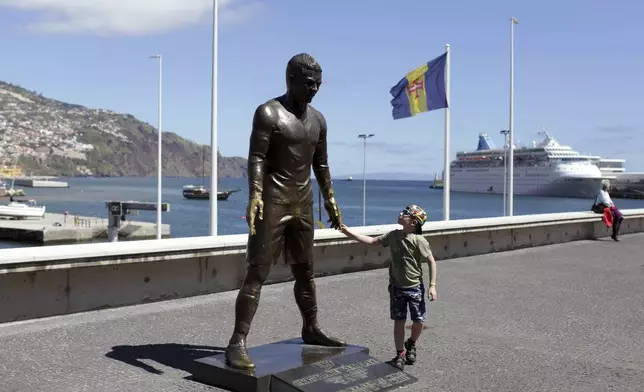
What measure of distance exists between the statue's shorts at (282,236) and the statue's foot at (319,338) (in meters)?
0.60

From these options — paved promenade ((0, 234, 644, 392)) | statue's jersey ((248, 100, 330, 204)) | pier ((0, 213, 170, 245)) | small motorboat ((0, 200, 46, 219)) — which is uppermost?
statue's jersey ((248, 100, 330, 204))

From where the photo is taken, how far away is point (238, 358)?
5.16 metres

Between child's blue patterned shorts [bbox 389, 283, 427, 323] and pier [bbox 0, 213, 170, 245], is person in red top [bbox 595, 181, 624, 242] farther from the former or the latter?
pier [bbox 0, 213, 170, 245]

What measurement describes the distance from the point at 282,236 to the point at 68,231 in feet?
164

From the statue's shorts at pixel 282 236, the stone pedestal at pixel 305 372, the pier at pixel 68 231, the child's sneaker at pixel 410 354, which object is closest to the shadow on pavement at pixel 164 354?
the stone pedestal at pixel 305 372

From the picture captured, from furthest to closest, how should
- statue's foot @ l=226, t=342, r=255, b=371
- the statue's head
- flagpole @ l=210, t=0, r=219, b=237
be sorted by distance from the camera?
flagpole @ l=210, t=0, r=219, b=237, the statue's head, statue's foot @ l=226, t=342, r=255, b=371

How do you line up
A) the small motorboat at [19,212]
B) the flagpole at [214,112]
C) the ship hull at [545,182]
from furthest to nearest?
the ship hull at [545,182] < the small motorboat at [19,212] < the flagpole at [214,112]

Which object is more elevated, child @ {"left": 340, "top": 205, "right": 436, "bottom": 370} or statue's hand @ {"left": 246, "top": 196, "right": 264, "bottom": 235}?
statue's hand @ {"left": 246, "top": 196, "right": 264, "bottom": 235}

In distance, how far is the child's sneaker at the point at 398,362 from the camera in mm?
5566

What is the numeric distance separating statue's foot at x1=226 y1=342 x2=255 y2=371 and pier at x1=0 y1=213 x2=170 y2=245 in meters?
48.4

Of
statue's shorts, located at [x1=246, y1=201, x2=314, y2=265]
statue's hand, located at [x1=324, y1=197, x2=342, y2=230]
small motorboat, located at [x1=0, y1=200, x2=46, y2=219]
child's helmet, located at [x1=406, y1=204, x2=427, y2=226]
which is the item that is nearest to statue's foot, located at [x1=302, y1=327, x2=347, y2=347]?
statue's shorts, located at [x1=246, y1=201, x2=314, y2=265]

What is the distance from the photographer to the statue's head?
215 inches

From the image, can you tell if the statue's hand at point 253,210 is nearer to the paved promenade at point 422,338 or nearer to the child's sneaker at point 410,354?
the paved promenade at point 422,338

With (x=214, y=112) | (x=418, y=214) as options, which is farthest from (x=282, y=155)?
(x=214, y=112)
